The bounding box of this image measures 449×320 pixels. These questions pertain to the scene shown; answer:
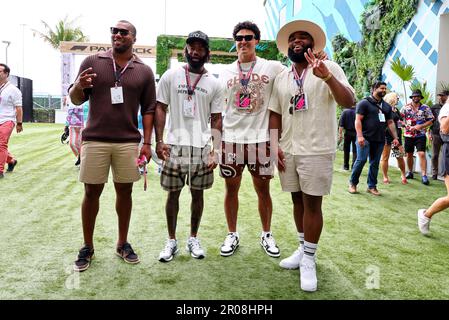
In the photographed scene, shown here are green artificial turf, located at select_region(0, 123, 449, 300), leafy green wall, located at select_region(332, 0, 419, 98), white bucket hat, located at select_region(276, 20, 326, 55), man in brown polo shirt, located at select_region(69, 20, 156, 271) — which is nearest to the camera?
green artificial turf, located at select_region(0, 123, 449, 300)

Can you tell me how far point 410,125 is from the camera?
7.20 metres

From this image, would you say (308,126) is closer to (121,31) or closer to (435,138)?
(121,31)

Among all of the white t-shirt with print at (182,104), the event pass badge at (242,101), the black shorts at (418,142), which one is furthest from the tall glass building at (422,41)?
the white t-shirt with print at (182,104)

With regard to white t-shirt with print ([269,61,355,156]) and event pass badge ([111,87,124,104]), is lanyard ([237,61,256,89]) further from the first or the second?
event pass badge ([111,87,124,104])

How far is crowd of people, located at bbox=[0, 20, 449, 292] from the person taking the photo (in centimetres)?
264

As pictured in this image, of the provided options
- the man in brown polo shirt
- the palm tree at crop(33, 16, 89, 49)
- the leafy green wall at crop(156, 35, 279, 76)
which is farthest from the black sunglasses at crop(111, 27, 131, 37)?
the palm tree at crop(33, 16, 89, 49)

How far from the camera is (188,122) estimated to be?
3016 millimetres

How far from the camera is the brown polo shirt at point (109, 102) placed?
9.12ft

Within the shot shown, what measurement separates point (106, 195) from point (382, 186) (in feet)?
14.8

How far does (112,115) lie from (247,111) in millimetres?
1025

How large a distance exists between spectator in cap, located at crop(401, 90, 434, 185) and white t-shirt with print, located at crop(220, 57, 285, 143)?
5.00 meters

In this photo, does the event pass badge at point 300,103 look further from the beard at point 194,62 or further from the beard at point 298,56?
the beard at point 194,62

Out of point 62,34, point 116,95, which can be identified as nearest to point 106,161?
point 116,95
